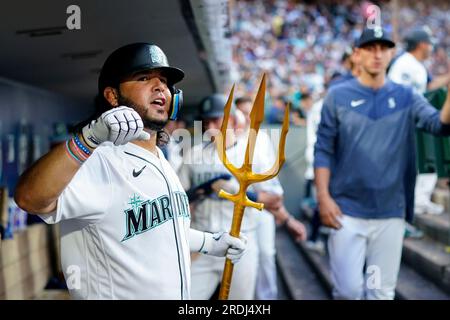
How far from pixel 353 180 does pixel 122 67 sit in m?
1.71

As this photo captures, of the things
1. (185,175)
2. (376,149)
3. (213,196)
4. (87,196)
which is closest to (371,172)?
(376,149)

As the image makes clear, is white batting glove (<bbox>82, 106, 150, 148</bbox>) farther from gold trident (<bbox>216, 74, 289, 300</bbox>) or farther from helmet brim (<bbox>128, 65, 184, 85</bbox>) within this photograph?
gold trident (<bbox>216, 74, 289, 300</bbox>)

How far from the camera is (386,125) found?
2867 millimetres

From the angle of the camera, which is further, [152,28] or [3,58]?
[3,58]

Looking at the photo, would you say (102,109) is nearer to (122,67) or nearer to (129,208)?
(122,67)

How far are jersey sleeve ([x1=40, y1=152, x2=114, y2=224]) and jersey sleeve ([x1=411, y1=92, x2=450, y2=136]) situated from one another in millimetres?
1656

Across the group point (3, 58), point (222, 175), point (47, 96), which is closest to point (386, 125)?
point (222, 175)

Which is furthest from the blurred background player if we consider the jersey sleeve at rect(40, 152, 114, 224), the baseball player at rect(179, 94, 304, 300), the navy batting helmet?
the jersey sleeve at rect(40, 152, 114, 224)

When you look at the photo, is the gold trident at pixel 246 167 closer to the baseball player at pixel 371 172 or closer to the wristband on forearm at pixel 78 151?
the wristband on forearm at pixel 78 151

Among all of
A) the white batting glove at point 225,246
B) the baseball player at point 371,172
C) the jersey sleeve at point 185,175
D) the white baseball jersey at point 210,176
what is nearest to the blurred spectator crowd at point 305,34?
the jersey sleeve at point 185,175

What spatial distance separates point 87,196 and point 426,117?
73.4 inches

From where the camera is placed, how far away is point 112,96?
1699 mm

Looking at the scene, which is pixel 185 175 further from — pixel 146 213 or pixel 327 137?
pixel 146 213

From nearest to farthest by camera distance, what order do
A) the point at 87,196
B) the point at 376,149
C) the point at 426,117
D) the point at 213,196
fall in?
the point at 87,196 < the point at 426,117 < the point at 376,149 < the point at 213,196
